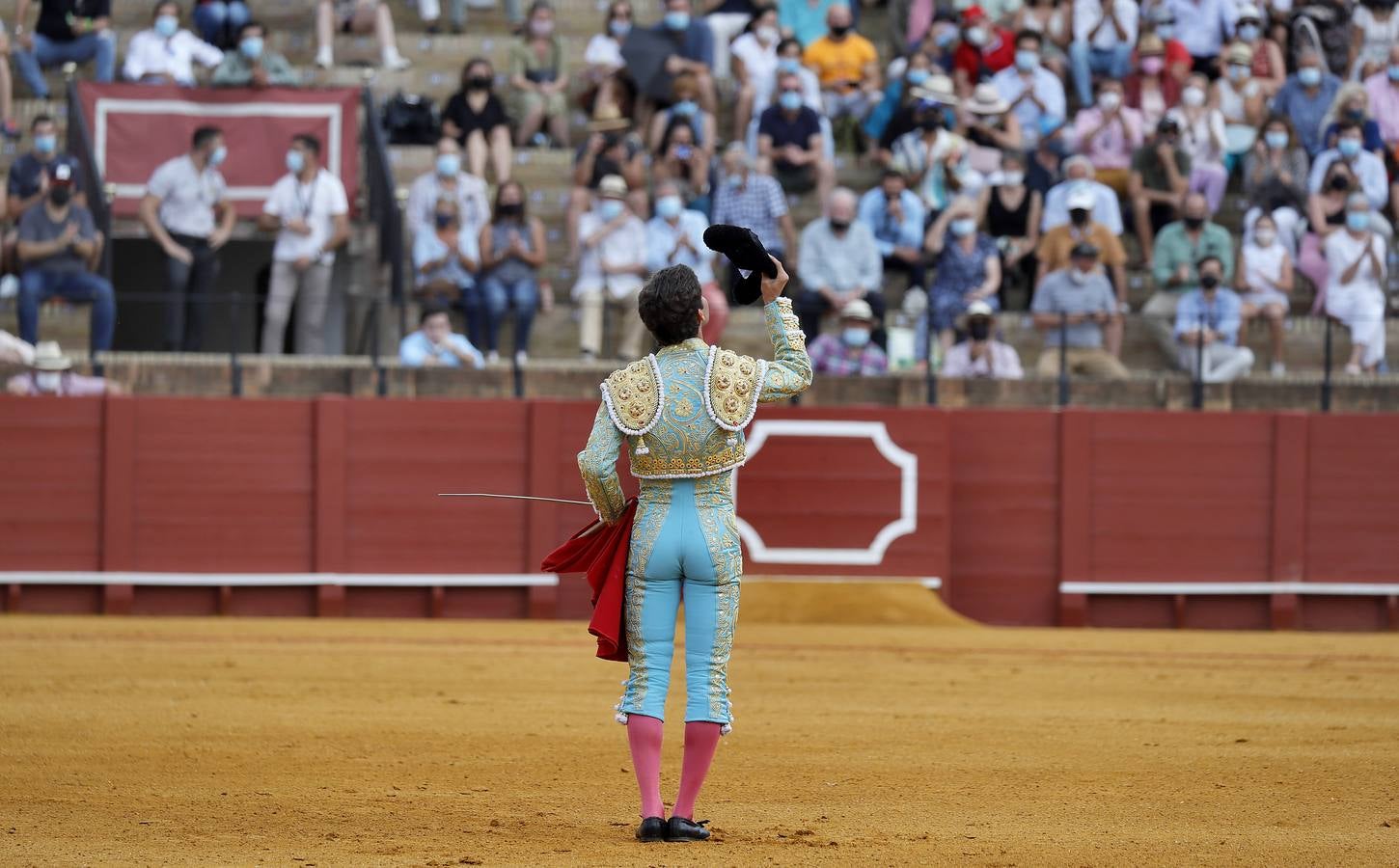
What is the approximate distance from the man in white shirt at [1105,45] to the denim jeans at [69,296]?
761cm

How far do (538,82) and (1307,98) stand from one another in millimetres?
5949

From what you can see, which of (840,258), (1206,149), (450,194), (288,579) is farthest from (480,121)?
(1206,149)

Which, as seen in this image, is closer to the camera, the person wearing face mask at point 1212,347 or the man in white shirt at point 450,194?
the person wearing face mask at point 1212,347

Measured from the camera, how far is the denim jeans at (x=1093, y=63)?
15719 millimetres

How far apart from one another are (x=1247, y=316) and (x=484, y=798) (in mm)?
8860

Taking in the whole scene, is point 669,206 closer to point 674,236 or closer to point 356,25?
point 674,236

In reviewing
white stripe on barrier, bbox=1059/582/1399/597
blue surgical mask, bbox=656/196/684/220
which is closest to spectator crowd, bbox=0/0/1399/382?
blue surgical mask, bbox=656/196/684/220

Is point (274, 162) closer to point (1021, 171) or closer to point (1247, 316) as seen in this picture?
point (1021, 171)

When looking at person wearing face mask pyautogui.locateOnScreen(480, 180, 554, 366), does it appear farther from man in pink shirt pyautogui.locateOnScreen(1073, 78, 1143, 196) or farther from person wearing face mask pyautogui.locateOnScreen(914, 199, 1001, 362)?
man in pink shirt pyautogui.locateOnScreen(1073, 78, 1143, 196)

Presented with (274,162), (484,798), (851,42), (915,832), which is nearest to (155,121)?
(274,162)

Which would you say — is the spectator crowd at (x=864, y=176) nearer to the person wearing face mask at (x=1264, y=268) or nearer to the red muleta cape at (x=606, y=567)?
the person wearing face mask at (x=1264, y=268)

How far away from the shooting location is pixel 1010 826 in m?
5.85

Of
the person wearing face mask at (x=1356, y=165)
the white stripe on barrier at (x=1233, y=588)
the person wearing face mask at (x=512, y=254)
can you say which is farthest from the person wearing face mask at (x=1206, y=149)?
the person wearing face mask at (x=512, y=254)

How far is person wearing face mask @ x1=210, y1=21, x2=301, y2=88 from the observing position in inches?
570
